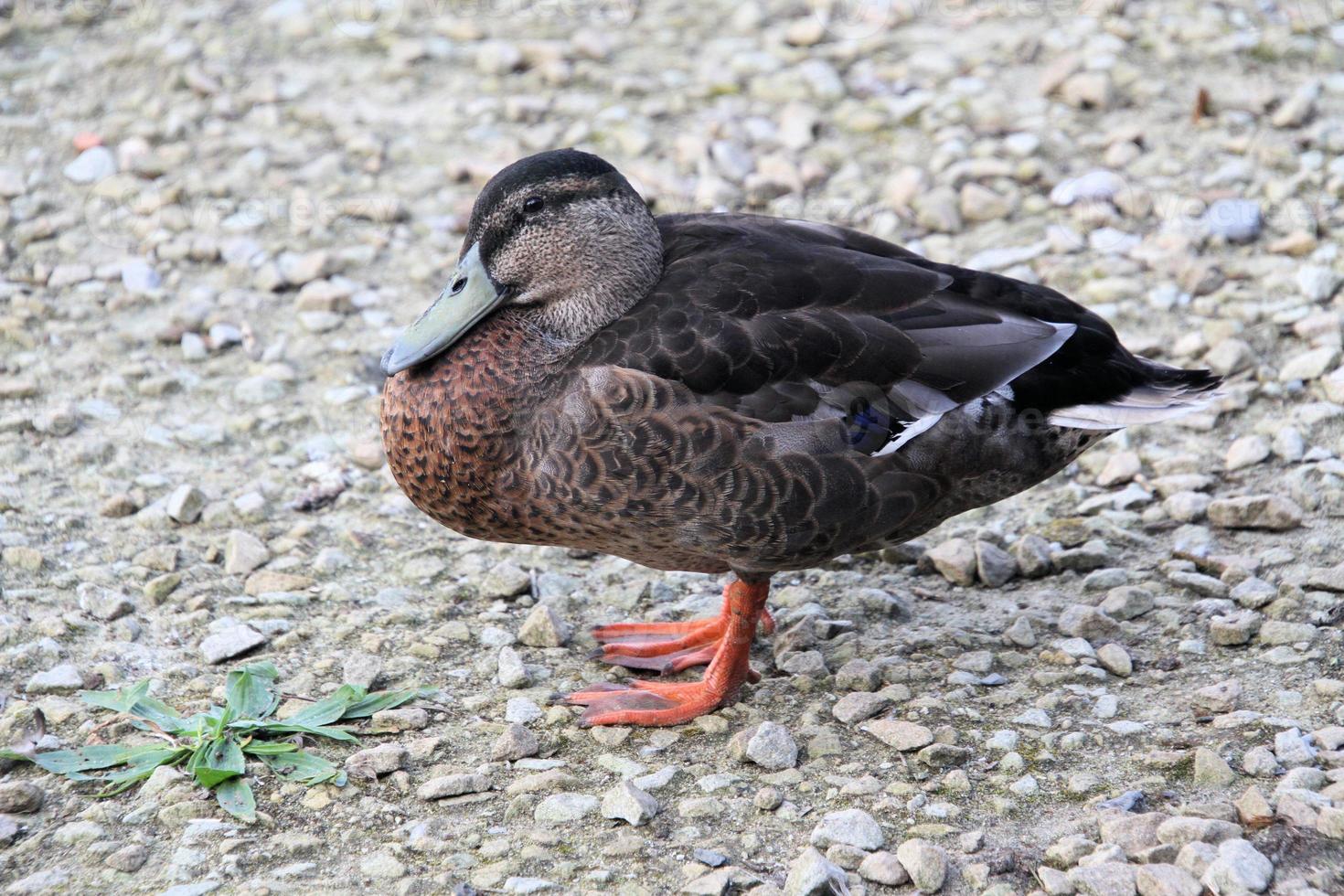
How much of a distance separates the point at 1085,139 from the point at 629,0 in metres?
2.90

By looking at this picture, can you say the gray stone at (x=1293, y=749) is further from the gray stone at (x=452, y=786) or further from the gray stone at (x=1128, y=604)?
the gray stone at (x=452, y=786)

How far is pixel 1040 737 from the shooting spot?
359 cm

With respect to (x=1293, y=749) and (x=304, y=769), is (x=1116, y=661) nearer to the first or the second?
(x=1293, y=749)

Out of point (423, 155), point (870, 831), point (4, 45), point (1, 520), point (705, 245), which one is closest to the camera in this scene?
point (870, 831)

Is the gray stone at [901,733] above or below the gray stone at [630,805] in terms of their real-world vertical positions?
below

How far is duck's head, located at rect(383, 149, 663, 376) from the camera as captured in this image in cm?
387

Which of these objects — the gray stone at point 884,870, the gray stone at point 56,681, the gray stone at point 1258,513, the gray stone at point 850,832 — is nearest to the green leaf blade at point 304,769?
the gray stone at point 56,681

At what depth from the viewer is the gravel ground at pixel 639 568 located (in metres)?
3.25

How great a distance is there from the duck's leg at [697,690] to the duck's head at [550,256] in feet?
2.90

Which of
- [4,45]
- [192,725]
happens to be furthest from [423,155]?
[192,725]

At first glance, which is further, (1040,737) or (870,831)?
(1040,737)

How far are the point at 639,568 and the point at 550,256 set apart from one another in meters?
1.23

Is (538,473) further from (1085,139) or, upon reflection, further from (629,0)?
(629,0)

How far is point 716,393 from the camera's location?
3.60m
